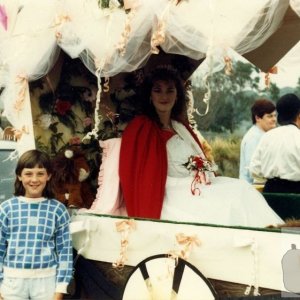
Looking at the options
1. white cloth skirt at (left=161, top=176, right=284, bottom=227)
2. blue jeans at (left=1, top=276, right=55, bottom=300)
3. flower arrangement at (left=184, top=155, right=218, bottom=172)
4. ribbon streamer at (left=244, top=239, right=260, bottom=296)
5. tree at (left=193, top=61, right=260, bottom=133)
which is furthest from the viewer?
tree at (left=193, top=61, right=260, bottom=133)

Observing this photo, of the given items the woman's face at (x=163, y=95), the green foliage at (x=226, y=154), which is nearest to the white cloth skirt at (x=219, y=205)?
the woman's face at (x=163, y=95)

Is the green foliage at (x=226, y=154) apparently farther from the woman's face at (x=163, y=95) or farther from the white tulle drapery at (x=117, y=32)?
the white tulle drapery at (x=117, y=32)

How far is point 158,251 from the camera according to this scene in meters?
2.86

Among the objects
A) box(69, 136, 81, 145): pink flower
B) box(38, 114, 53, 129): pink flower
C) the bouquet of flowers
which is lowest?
the bouquet of flowers

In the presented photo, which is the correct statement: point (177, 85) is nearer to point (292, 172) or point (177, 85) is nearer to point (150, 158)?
point (150, 158)

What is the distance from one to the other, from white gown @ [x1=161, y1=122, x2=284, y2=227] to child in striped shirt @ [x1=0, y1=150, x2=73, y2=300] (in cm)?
68

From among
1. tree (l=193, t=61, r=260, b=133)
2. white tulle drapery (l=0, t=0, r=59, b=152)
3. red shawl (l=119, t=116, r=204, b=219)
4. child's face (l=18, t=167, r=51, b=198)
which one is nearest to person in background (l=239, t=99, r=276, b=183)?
red shawl (l=119, t=116, r=204, b=219)

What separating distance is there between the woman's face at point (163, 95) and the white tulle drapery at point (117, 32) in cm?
67

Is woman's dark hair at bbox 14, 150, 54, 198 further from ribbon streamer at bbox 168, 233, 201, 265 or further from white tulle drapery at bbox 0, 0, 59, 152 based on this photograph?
ribbon streamer at bbox 168, 233, 201, 265

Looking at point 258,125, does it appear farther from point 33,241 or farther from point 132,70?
point 33,241

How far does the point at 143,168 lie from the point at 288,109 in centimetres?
146

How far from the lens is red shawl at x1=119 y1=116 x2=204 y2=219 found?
3219 millimetres

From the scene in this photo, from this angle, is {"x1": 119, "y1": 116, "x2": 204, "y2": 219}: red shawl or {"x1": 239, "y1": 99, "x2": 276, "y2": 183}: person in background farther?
{"x1": 239, "y1": 99, "x2": 276, "y2": 183}: person in background

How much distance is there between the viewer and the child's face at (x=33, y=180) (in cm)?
277
